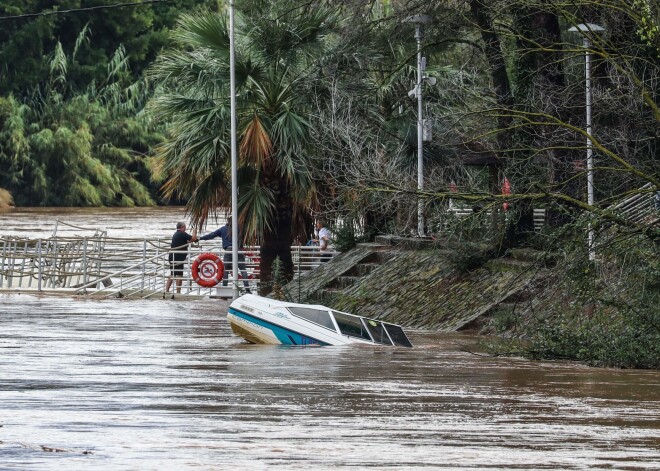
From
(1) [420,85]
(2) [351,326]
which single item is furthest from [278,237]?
(2) [351,326]

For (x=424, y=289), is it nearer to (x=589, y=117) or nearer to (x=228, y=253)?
(x=589, y=117)

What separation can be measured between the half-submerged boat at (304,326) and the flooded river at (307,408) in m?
0.33

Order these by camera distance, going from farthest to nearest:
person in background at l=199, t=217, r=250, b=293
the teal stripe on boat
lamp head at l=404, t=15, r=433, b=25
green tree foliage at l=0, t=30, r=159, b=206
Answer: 1. green tree foliage at l=0, t=30, r=159, b=206
2. person in background at l=199, t=217, r=250, b=293
3. lamp head at l=404, t=15, r=433, b=25
4. the teal stripe on boat

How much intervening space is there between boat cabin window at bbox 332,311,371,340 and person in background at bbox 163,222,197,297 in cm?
1325

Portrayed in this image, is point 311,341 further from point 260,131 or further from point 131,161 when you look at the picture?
point 131,161

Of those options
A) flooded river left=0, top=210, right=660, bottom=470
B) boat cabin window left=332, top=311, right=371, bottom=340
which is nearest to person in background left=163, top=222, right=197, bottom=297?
flooded river left=0, top=210, right=660, bottom=470

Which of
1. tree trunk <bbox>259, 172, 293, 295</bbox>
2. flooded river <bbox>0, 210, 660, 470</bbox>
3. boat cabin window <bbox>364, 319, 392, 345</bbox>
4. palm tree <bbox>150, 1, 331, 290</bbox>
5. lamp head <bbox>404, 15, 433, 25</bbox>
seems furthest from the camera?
tree trunk <bbox>259, 172, 293, 295</bbox>

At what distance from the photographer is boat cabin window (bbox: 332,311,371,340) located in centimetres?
2323

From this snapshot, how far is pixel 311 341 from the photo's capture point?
23.4m

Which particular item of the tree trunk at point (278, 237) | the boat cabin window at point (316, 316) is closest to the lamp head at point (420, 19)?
the tree trunk at point (278, 237)

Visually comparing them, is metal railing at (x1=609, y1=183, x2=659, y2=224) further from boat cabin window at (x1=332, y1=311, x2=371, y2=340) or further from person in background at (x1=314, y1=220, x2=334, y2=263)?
person in background at (x1=314, y1=220, x2=334, y2=263)

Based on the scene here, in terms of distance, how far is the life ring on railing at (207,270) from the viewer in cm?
3547

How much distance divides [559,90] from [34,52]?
72.6 metres

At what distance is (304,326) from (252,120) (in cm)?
1185
